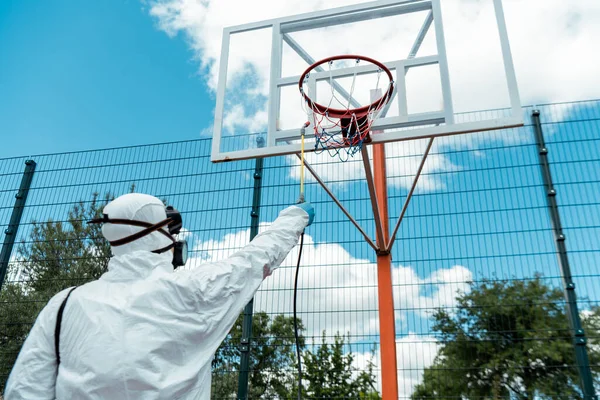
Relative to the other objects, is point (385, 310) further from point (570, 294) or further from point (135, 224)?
point (135, 224)

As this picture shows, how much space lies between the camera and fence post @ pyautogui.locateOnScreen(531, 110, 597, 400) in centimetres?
397

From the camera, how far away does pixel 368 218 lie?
4.61 m

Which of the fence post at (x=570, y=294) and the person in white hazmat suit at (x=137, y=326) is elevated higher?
the fence post at (x=570, y=294)

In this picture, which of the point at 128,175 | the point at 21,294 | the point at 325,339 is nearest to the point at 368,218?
the point at 325,339

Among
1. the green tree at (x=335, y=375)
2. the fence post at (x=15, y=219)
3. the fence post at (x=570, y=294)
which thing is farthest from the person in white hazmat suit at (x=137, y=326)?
the fence post at (x=15, y=219)

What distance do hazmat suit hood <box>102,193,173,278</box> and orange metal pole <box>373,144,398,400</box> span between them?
8.84ft

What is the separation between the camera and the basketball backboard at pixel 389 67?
3.55 meters

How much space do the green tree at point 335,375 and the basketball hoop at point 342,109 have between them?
1.73 meters

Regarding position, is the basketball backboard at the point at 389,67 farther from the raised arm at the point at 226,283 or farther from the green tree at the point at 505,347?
the raised arm at the point at 226,283

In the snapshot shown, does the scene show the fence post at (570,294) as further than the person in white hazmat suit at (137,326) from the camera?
Yes

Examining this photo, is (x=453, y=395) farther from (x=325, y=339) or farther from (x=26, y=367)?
(x=26, y=367)

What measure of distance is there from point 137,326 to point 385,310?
299 cm

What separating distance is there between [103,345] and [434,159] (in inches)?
153

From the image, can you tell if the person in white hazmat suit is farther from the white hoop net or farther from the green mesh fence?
the green mesh fence
